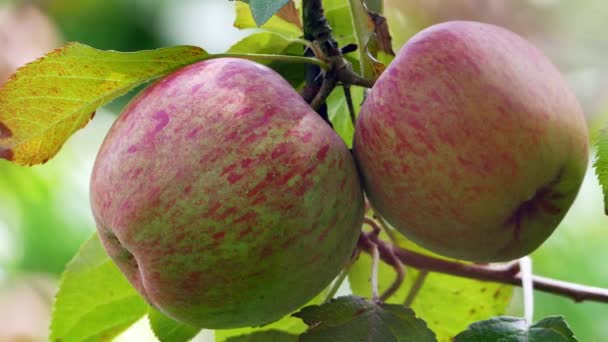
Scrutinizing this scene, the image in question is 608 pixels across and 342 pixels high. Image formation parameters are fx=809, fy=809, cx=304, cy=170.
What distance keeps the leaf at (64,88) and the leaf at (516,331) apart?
50 centimetres

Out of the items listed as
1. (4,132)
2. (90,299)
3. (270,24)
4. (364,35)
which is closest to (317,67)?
(364,35)

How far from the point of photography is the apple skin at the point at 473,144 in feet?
2.95

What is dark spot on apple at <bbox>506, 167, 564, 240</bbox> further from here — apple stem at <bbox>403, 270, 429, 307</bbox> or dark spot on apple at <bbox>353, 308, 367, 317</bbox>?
apple stem at <bbox>403, 270, 429, 307</bbox>

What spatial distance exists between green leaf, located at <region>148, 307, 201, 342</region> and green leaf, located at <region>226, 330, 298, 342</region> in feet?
0.32

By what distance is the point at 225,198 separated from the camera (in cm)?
87

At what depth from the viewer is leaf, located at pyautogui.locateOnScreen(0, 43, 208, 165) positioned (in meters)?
1.04

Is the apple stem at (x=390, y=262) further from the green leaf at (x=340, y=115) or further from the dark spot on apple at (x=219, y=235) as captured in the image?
the dark spot on apple at (x=219, y=235)

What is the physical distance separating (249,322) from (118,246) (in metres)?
0.18

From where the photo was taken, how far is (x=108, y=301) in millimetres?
1350

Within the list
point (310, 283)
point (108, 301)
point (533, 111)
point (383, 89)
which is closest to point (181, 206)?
point (310, 283)

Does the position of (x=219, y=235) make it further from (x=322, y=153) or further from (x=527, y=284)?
(x=527, y=284)

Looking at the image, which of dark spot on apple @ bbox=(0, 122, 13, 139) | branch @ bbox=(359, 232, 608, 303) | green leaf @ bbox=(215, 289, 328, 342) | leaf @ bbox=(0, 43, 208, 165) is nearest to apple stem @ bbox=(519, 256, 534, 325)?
branch @ bbox=(359, 232, 608, 303)

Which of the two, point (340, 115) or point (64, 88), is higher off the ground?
point (64, 88)

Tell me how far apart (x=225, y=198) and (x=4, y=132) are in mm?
386
